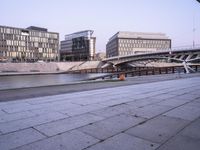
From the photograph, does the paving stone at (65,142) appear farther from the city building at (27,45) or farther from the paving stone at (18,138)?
the city building at (27,45)

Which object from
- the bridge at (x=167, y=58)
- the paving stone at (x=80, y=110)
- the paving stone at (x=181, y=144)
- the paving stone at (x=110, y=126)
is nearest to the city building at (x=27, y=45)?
the bridge at (x=167, y=58)

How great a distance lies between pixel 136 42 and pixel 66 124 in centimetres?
14015

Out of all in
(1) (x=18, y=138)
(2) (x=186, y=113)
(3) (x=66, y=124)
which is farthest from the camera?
(2) (x=186, y=113)

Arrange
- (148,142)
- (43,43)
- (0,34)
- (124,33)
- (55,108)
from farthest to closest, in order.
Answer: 1. (124,33)
2. (43,43)
3. (0,34)
4. (55,108)
5. (148,142)

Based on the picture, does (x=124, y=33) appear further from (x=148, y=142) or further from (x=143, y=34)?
(x=148, y=142)

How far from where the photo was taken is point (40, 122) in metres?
4.61

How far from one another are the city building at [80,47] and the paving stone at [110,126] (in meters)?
126

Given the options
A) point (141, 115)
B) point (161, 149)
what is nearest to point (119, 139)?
point (161, 149)

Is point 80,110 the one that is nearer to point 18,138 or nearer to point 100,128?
point 100,128

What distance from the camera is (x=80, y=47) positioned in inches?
5571

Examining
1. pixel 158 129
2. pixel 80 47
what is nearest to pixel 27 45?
pixel 80 47

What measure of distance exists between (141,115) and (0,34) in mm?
111607

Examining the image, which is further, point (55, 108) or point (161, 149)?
point (55, 108)

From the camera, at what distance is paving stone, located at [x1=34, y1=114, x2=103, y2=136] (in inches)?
159
